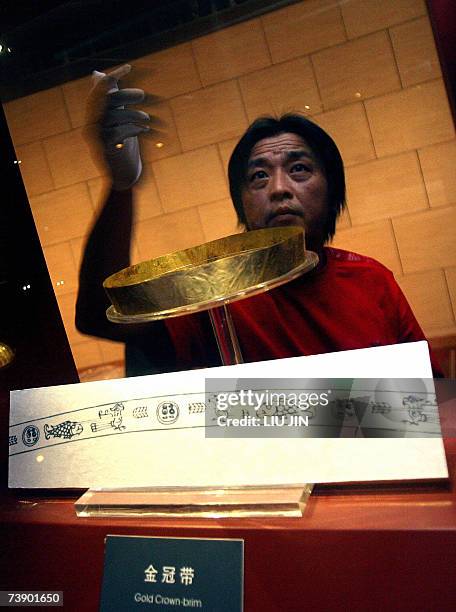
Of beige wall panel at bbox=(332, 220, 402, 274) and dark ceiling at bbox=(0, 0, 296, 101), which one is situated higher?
dark ceiling at bbox=(0, 0, 296, 101)

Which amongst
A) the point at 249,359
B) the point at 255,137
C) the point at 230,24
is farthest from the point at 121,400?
the point at 230,24

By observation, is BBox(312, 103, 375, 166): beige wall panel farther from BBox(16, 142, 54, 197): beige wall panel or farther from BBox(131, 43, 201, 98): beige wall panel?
BBox(16, 142, 54, 197): beige wall panel

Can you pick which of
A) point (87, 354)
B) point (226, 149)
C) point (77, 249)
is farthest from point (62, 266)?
point (226, 149)

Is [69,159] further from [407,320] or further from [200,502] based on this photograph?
[200,502]

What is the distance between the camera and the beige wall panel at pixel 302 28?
4.45ft

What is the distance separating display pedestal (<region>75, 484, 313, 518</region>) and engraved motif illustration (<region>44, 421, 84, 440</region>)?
95 millimetres

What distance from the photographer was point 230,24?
142 cm

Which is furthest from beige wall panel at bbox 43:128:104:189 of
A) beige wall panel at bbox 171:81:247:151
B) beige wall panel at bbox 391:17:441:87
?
beige wall panel at bbox 391:17:441:87

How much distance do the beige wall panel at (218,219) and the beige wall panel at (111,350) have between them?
1.19ft

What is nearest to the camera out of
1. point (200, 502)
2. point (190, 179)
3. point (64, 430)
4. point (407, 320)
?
point (200, 502)

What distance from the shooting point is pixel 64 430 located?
1.03 meters

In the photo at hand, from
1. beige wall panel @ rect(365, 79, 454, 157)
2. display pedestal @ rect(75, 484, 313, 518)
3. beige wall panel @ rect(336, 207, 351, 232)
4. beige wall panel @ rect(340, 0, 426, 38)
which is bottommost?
display pedestal @ rect(75, 484, 313, 518)

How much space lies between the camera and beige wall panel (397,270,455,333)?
4.52 feet

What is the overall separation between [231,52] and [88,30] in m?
0.34
